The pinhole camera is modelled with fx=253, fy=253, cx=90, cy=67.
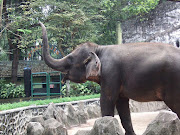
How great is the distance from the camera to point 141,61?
127 inches

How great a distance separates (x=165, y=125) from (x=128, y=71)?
84 cm

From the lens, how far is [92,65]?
345 cm

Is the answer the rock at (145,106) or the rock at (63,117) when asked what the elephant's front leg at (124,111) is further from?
the rock at (145,106)

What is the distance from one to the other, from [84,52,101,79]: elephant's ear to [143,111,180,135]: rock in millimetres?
1018

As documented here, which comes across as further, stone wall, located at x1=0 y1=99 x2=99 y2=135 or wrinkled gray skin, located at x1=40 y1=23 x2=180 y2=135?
stone wall, located at x1=0 y1=99 x2=99 y2=135

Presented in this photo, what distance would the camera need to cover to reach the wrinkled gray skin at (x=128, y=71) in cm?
304

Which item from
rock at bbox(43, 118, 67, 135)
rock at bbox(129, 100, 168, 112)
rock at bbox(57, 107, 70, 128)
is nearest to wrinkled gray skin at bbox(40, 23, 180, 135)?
rock at bbox(43, 118, 67, 135)

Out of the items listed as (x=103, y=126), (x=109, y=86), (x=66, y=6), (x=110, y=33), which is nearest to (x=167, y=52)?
(x=109, y=86)

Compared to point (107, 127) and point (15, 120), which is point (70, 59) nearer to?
point (107, 127)

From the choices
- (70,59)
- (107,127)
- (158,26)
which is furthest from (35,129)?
(158,26)

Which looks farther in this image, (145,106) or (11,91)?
(11,91)

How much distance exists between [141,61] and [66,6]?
1033cm

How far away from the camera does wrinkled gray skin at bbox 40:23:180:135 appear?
3.04 metres

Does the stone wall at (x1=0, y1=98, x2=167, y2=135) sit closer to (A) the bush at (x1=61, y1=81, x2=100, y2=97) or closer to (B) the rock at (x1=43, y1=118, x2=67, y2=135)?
(B) the rock at (x1=43, y1=118, x2=67, y2=135)
